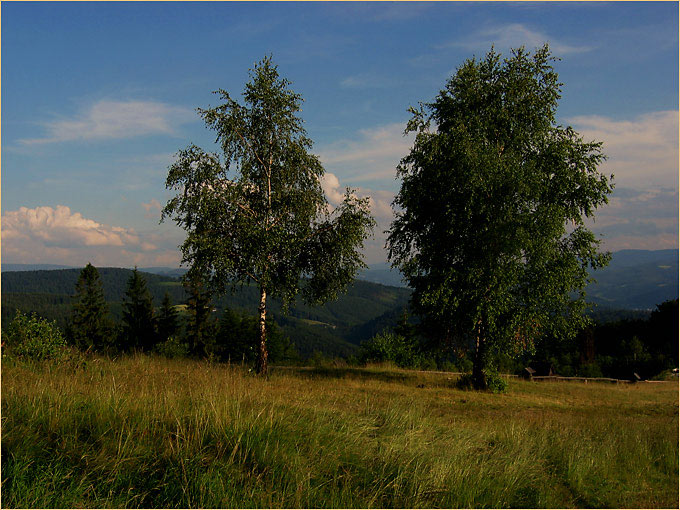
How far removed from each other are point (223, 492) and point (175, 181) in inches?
735

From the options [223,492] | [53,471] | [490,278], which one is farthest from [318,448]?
[490,278]

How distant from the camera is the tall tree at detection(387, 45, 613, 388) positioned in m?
20.4

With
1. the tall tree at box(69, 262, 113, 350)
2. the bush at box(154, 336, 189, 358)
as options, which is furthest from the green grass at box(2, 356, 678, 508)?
the tall tree at box(69, 262, 113, 350)

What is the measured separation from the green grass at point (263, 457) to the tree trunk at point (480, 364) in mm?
13029

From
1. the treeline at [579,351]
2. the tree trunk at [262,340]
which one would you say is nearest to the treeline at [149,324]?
the treeline at [579,351]

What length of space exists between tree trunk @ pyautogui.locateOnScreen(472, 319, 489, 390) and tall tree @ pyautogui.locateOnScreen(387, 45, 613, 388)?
0.32 feet

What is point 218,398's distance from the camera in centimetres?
775

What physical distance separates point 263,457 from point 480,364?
19596mm

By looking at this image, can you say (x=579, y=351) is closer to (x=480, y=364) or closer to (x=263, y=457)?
(x=480, y=364)

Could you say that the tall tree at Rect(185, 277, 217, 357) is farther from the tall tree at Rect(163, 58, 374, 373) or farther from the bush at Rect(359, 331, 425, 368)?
the tall tree at Rect(163, 58, 374, 373)

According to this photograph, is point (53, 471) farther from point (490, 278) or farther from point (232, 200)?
point (490, 278)

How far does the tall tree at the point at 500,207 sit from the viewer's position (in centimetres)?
2038

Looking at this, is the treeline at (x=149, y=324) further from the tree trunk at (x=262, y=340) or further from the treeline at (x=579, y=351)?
the tree trunk at (x=262, y=340)

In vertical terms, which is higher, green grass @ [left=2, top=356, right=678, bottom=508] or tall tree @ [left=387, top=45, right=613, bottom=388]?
tall tree @ [left=387, top=45, right=613, bottom=388]
